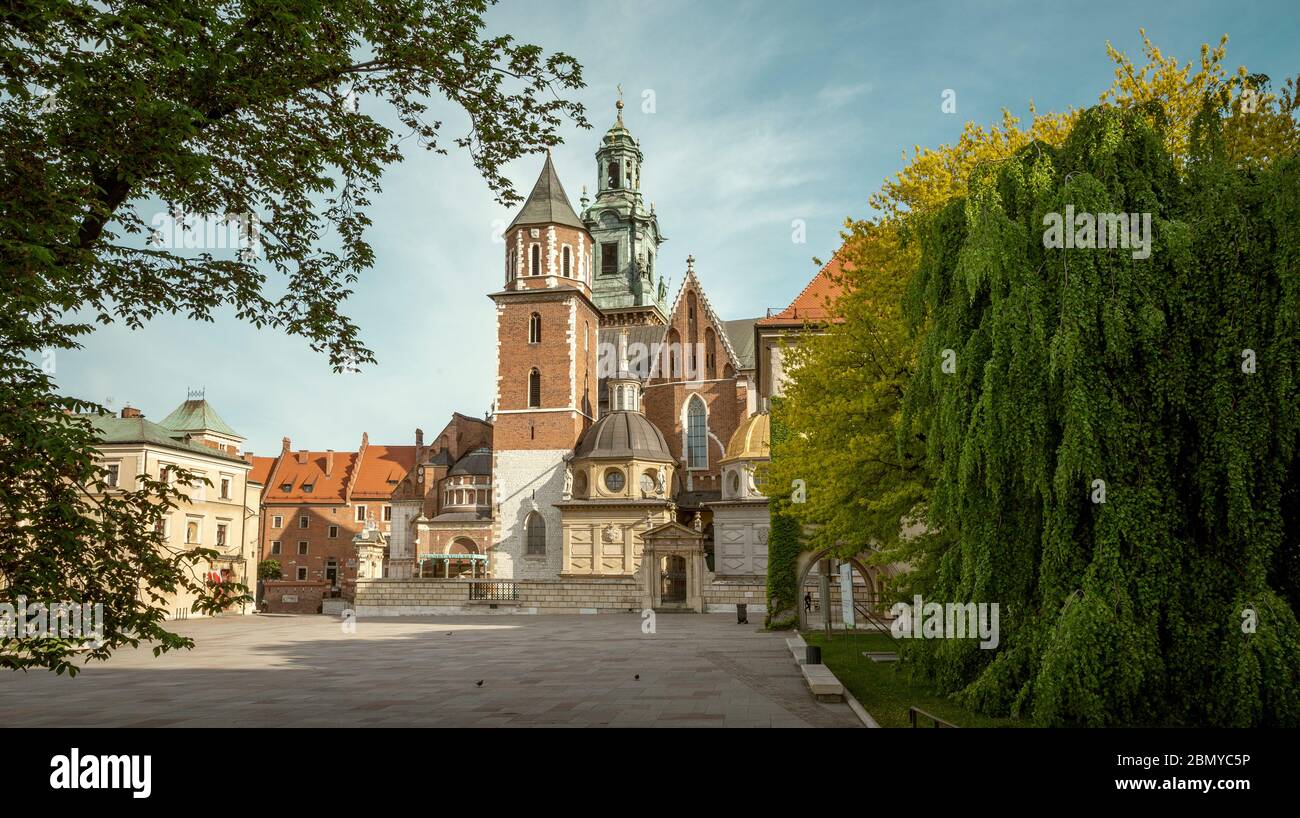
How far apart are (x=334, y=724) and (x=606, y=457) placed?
134 ft

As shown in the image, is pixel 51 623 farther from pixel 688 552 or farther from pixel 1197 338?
pixel 688 552

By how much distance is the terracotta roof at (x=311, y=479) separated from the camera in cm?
7456

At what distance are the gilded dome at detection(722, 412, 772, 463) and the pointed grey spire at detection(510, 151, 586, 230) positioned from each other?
60.7 feet

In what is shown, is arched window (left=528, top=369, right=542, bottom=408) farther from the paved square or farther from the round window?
the paved square

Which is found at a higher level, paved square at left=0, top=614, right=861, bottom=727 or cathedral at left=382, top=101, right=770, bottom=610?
cathedral at left=382, top=101, right=770, bottom=610

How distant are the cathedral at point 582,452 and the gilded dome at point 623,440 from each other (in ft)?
0.34

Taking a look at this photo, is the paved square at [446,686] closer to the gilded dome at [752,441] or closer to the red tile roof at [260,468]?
the gilded dome at [752,441]

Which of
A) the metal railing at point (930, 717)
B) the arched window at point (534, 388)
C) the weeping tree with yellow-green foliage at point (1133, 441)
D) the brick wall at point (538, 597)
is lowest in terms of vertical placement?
the brick wall at point (538, 597)

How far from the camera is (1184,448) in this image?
10445 mm

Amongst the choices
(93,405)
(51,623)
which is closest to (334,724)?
(51,623)

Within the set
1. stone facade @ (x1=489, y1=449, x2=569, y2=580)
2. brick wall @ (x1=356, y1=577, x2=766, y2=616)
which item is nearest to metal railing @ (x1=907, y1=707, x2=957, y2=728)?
brick wall @ (x1=356, y1=577, x2=766, y2=616)

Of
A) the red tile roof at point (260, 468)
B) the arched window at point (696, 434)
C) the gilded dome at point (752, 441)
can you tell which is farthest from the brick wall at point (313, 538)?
the gilded dome at point (752, 441)

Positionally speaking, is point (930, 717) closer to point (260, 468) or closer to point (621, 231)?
point (621, 231)

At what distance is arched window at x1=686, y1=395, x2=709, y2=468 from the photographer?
6012 cm
